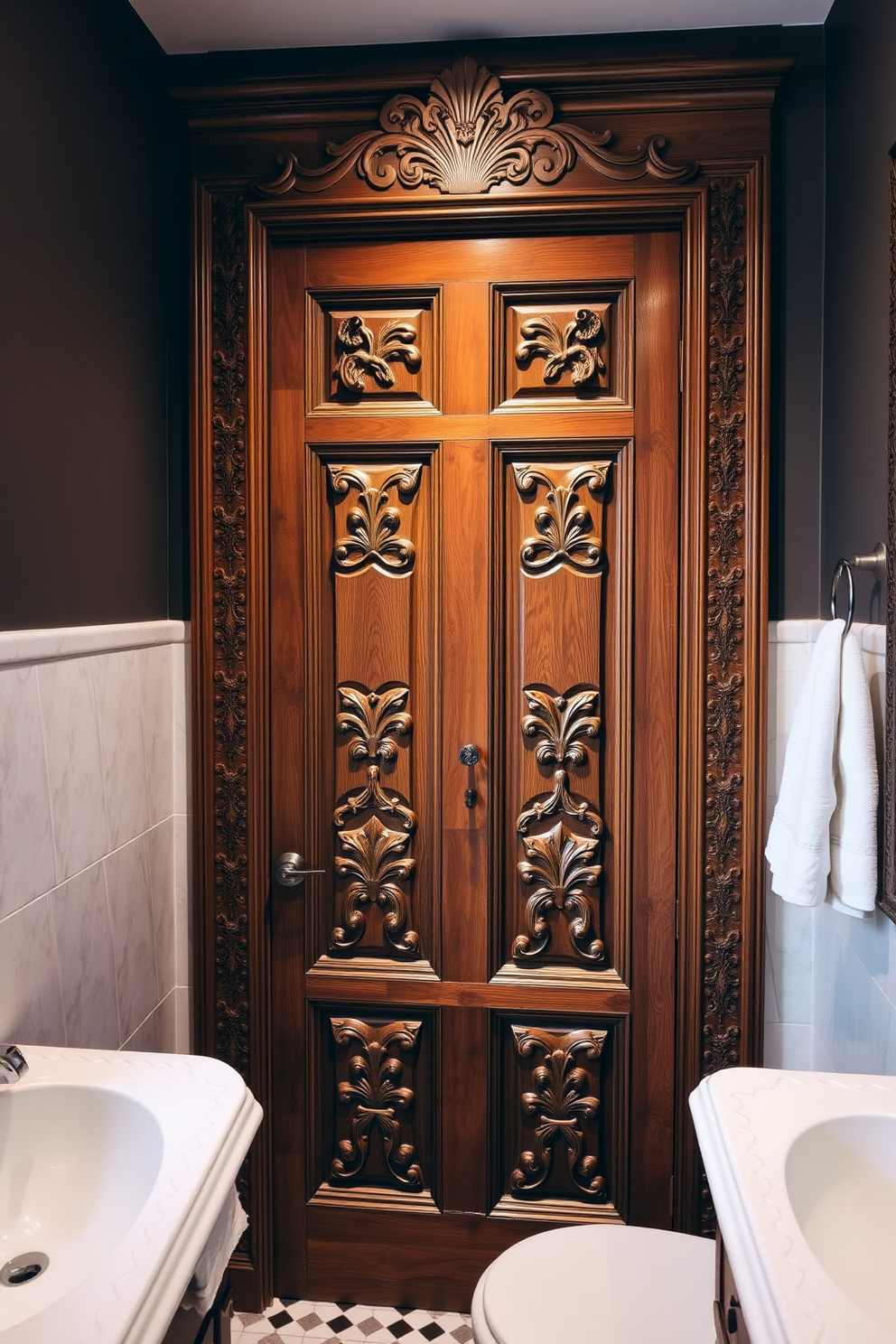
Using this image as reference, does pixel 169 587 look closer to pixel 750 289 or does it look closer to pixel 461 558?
pixel 461 558

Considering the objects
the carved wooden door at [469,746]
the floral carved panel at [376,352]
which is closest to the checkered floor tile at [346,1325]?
the carved wooden door at [469,746]

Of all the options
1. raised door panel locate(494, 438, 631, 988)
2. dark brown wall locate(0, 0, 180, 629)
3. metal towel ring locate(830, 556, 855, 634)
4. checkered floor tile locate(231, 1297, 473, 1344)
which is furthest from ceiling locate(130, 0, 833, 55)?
checkered floor tile locate(231, 1297, 473, 1344)

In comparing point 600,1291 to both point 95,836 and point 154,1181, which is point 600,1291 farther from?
point 95,836

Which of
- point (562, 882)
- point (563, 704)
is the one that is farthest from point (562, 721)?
point (562, 882)

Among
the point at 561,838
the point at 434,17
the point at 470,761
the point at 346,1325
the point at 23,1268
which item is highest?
the point at 434,17

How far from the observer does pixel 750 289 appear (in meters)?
1.73

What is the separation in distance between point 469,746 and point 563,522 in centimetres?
49

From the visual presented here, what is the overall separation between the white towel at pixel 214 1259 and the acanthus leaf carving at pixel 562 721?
99 centimetres

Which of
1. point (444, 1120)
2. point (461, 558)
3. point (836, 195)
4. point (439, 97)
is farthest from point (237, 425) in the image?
point (444, 1120)

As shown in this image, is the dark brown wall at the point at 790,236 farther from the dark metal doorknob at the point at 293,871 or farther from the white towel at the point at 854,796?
the dark metal doorknob at the point at 293,871

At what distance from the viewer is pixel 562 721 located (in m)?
1.83

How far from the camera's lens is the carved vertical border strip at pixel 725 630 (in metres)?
1.73

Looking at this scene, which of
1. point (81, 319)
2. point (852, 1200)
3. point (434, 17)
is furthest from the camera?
point (434, 17)

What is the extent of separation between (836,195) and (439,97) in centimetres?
76
